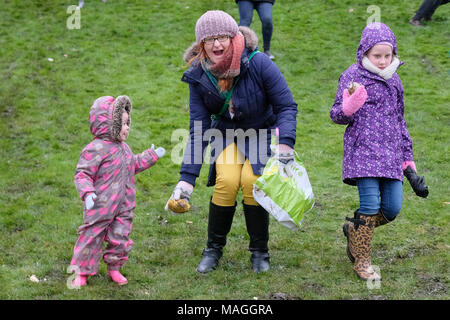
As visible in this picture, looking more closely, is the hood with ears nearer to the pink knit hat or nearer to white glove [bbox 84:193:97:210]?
the pink knit hat

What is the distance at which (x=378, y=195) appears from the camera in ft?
14.1

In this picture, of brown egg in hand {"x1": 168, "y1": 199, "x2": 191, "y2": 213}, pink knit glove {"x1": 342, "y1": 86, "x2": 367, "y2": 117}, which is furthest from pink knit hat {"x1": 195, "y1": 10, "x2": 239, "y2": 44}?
brown egg in hand {"x1": 168, "y1": 199, "x2": 191, "y2": 213}

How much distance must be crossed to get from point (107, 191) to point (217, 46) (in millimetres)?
1302

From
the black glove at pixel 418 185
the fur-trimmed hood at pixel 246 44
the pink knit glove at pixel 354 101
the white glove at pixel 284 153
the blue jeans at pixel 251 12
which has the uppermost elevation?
the blue jeans at pixel 251 12

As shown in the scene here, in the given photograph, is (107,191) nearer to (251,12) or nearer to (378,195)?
(378,195)

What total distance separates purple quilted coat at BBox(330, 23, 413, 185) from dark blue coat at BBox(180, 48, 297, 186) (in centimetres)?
42

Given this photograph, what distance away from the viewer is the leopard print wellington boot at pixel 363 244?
4309 millimetres

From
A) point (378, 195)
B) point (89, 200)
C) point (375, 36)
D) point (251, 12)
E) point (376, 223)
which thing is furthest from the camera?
point (251, 12)

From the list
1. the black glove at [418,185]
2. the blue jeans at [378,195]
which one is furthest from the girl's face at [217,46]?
the black glove at [418,185]

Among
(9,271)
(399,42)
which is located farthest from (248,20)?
(9,271)

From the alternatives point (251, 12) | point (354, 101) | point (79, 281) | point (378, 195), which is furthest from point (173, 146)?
point (354, 101)

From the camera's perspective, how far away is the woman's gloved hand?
13.0ft

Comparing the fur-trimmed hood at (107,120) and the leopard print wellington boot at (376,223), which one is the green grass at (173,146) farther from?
the fur-trimmed hood at (107,120)

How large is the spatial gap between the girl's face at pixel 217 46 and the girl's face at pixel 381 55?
3.49 ft
